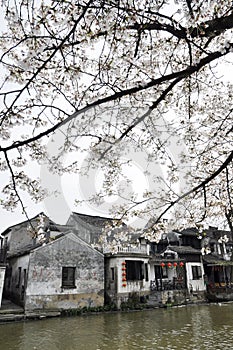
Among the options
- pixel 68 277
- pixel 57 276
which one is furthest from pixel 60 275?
pixel 68 277

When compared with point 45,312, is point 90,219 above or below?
above

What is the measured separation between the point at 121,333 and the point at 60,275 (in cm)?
624

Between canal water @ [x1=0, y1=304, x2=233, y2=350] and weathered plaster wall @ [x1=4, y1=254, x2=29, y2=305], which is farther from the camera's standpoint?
weathered plaster wall @ [x1=4, y1=254, x2=29, y2=305]

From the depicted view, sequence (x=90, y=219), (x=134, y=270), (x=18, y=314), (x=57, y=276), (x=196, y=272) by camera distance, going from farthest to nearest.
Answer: (x=90, y=219) → (x=196, y=272) → (x=134, y=270) → (x=57, y=276) → (x=18, y=314)

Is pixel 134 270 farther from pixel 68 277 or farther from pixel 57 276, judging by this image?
pixel 57 276

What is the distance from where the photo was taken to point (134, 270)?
1781 centimetres

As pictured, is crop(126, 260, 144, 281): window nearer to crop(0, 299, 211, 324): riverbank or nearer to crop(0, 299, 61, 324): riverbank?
crop(0, 299, 211, 324): riverbank

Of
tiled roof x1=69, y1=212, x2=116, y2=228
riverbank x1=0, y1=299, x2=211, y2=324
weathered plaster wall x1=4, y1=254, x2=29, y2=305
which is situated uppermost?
tiled roof x1=69, y1=212, x2=116, y2=228

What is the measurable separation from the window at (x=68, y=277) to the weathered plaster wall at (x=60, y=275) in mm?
192

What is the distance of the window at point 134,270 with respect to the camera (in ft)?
57.4

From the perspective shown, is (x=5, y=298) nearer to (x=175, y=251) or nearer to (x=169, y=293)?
(x=169, y=293)

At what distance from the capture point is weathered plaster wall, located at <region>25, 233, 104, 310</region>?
46.9ft

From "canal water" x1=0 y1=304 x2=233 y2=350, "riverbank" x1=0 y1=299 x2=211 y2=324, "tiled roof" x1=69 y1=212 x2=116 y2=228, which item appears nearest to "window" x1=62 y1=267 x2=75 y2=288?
"riverbank" x1=0 y1=299 x2=211 y2=324

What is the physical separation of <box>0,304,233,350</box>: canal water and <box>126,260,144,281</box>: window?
12.9 ft
